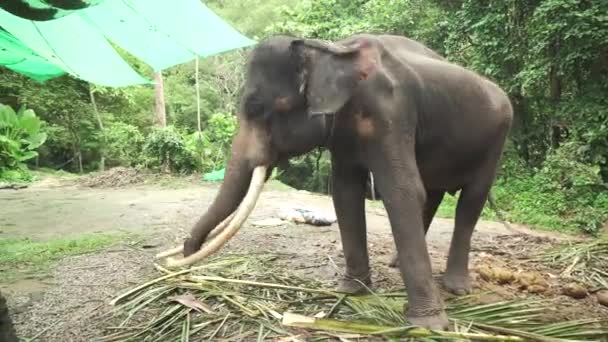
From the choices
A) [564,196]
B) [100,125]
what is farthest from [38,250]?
[100,125]

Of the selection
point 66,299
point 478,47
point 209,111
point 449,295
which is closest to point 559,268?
point 449,295

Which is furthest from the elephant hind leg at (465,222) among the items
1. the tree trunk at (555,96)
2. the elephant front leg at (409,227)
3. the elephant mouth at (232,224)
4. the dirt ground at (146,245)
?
the tree trunk at (555,96)

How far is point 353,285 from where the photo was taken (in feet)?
12.0

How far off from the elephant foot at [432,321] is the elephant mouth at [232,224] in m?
1.02

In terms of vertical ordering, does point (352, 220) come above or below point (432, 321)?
above

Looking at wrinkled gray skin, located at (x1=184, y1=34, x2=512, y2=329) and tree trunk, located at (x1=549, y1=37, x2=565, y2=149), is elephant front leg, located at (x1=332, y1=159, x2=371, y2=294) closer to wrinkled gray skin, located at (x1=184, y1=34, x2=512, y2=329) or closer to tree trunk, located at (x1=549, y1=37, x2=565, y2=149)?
wrinkled gray skin, located at (x1=184, y1=34, x2=512, y2=329)

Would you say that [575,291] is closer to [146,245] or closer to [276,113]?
[276,113]

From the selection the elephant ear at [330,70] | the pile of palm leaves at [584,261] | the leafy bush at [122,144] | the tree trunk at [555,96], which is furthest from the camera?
the leafy bush at [122,144]

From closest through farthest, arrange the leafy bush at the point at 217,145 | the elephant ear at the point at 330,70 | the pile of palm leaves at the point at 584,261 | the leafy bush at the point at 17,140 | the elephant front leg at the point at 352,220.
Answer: the elephant ear at the point at 330,70 < the elephant front leg at the point at 352,220 < the pile of palm leaves at the point at 584,261 < the leafy bush at the point at 217,145 < the leafy bush at the point at 17,140

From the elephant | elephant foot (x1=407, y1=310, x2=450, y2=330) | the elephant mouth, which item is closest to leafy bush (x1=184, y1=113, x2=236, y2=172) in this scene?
the elephant mouth

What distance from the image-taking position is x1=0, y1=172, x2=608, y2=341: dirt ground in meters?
3.45

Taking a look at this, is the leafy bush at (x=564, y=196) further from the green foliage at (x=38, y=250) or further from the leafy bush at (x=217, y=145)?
the leafy bush at (x=217, y=145)

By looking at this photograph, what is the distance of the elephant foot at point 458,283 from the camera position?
379cm

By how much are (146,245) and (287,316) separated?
2494 mm
